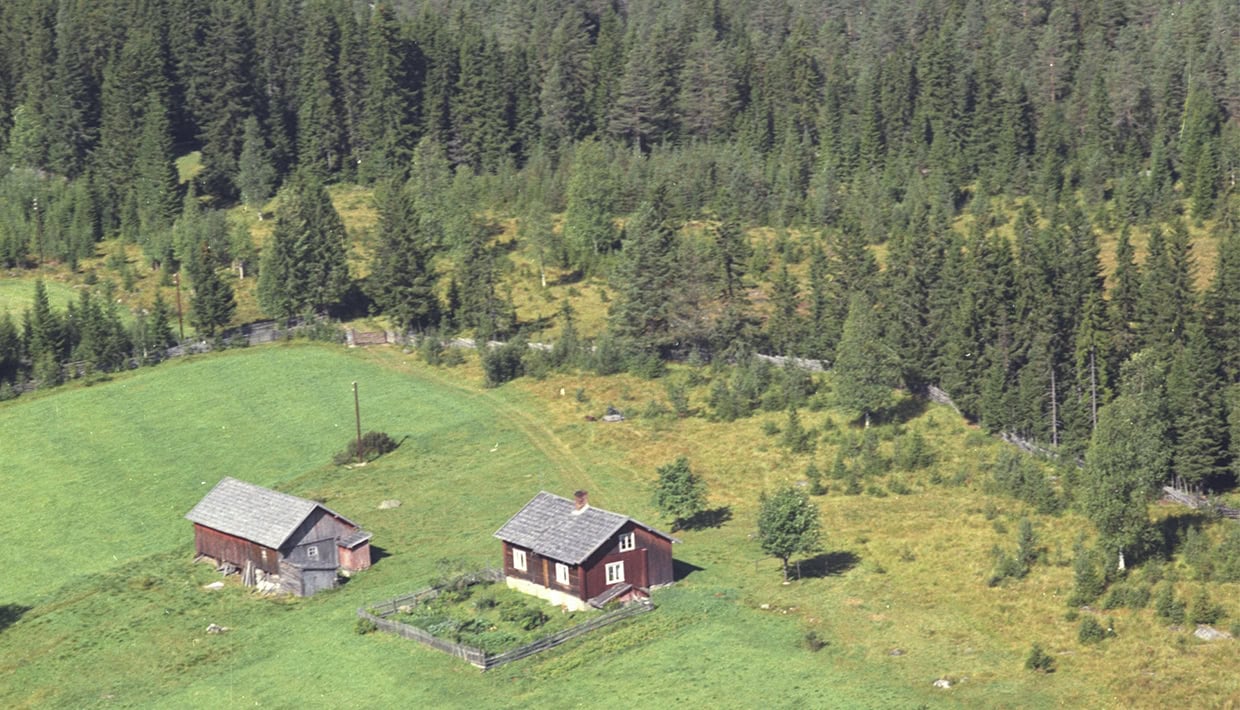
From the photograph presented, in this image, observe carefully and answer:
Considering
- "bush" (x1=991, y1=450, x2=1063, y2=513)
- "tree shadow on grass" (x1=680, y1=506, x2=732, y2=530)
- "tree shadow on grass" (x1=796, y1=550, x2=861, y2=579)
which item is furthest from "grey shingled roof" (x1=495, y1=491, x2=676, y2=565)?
"bush" (x1=991, y1=450, x2=1063, y2=513)

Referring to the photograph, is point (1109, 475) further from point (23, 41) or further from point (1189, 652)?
point (23, 41)

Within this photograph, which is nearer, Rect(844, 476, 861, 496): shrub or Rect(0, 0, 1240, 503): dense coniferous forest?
Rect(844, 476, 861, 496): shrub

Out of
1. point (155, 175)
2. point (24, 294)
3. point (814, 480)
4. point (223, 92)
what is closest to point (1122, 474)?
point (814, 480)

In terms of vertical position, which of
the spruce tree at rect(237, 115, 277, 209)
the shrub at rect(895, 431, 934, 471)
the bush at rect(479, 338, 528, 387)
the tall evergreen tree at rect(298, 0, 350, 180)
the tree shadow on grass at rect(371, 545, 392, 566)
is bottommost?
the tree shadow on grass at rect(371, 545, 392, 566)

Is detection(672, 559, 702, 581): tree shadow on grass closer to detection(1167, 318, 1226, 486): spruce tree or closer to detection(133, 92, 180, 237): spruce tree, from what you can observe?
detection(1167, 318, 1226, 486): spruce tree

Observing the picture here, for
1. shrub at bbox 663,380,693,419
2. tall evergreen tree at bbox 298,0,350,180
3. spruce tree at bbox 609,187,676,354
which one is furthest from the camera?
tall evergreen tree at bbox 298,0,350,180

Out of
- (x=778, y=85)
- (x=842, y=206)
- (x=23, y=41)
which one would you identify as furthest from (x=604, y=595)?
(x=23, y=41)
